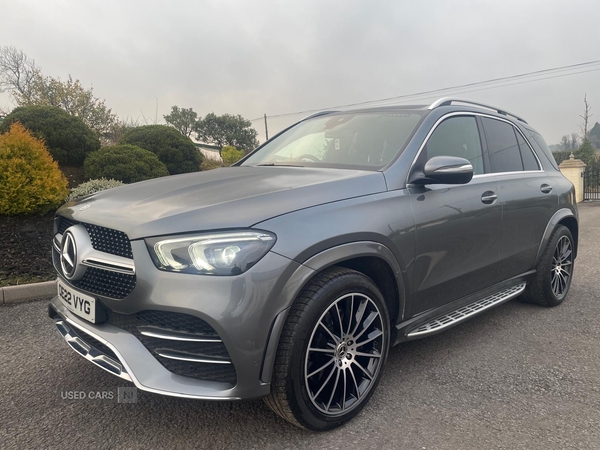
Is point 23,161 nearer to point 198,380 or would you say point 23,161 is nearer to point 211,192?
point 211,192

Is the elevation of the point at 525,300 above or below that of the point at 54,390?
below

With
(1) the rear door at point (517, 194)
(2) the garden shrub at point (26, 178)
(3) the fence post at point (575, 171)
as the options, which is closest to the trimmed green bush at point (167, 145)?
(2) the garden shrub at point (26, 178)

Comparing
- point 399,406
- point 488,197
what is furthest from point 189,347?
point 488,197

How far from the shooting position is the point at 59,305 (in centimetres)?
250

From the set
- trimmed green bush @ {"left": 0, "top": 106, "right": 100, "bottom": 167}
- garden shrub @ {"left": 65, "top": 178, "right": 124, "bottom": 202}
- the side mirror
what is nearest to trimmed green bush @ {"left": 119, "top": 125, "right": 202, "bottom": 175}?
trimmed green bush @ {"left": 0, "top": 106, "right": 100, "bottom": 167}

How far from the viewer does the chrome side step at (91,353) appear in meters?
1.97

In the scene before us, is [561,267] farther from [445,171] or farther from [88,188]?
[88,188]

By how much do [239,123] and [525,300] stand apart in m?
47.2

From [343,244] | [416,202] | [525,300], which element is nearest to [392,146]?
[416,202]

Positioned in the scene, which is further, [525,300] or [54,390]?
[525,300]

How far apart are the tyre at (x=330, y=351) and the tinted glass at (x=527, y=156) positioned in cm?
240

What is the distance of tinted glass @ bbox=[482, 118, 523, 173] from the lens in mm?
→ 3609

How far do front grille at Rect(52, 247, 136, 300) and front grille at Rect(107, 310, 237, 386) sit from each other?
0.13m

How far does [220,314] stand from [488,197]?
2.27 meters
